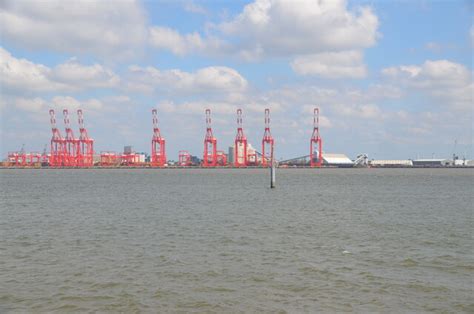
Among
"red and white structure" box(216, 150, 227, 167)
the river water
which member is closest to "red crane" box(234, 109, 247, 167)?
"red and white structure" box(216, 150, 227, 167)

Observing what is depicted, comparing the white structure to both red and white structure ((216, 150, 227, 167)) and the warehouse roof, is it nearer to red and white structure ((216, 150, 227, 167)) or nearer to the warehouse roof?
the warehouse roof

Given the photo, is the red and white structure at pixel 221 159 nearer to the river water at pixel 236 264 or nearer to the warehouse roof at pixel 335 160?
the warehouse roof at pixel 335 160

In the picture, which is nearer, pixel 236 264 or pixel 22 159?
pixel 236 264

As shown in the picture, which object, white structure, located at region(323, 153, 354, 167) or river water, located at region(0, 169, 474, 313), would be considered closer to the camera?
river water, located at region(0, 169, 474, 313)

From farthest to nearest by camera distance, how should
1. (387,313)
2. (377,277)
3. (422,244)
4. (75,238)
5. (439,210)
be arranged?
(439,210)
(75,238)
(422,244)
(377,277)
(387,313)

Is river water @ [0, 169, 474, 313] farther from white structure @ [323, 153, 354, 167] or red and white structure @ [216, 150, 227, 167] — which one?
white structure @ [323, 153, 354, 167]

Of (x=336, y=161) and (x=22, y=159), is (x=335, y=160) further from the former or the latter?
(x=22, y=159)

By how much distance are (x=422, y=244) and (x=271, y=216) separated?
938 cm

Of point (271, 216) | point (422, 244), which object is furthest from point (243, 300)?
point (271, 216)

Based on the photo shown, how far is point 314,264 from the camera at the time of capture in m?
12.8

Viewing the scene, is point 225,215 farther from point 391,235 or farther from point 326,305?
point 326,305

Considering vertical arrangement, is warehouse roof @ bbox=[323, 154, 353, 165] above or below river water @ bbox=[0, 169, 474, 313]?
above

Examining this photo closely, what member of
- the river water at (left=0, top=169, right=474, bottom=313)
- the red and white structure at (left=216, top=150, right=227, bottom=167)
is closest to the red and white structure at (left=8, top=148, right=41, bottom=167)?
the red and white structure at (left=216, top=150, right=227, bottom=167)

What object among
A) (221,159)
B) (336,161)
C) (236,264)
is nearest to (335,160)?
(336,161)
